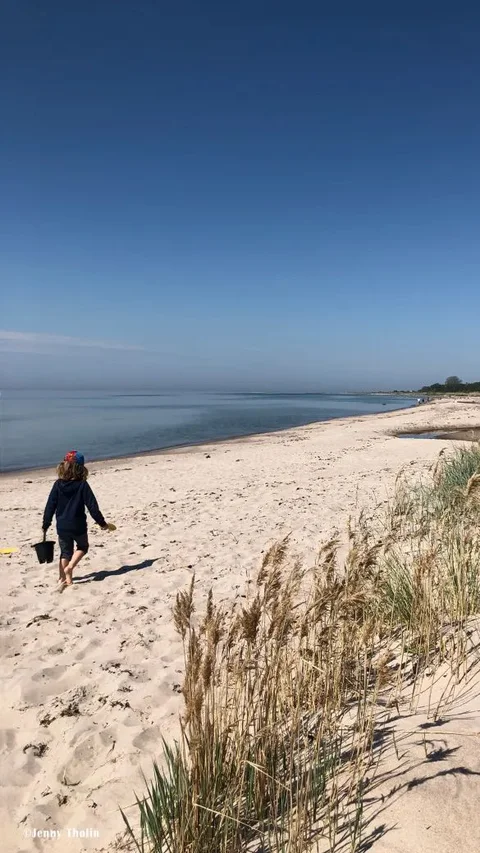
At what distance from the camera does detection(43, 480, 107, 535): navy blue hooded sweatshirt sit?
20.9 feet

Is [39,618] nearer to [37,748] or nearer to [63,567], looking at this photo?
[63,567]

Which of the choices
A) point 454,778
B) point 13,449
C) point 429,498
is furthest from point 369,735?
point 13,449

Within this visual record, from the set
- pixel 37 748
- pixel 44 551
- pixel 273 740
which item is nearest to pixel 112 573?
pixel 44 551

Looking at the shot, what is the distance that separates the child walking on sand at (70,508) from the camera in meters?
6.35

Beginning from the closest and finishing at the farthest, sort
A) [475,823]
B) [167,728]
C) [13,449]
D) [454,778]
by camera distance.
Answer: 1. [475,823]
2. [454,778]
3. [167,728]
4. [13,449]

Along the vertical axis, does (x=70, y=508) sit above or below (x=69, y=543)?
above

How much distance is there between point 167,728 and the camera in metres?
3.44

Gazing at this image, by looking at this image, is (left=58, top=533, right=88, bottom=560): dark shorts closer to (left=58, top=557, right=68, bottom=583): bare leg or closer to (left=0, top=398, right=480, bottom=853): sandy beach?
(left=58, top=557, right=68, bottom=583): bare leg

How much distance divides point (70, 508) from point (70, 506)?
28 millimetres

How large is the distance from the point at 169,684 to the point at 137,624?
122cm

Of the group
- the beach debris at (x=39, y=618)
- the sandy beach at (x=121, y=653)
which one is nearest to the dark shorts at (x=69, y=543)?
the sandy beach at (x=121, y=653)

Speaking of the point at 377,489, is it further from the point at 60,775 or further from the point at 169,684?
the point at 60,775

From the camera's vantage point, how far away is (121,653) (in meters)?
4.46

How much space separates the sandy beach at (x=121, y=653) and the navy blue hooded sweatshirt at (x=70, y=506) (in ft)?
2.59
